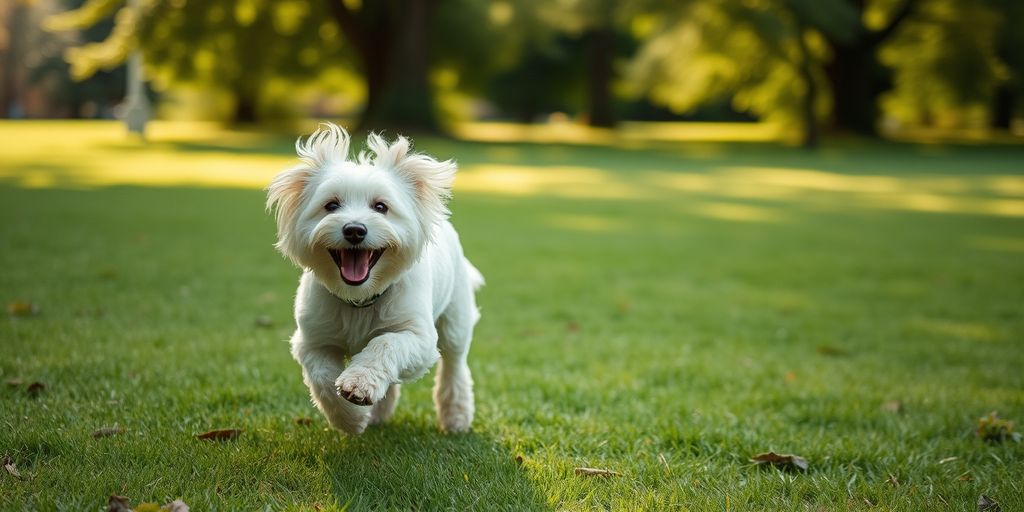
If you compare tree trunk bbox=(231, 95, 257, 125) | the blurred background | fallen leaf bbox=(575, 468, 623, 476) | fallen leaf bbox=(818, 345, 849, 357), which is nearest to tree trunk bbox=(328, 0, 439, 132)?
the blurred background

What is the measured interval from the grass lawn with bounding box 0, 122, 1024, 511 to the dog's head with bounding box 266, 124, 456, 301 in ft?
2.81

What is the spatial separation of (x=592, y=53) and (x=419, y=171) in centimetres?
5302

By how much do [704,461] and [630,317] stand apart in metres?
3.69

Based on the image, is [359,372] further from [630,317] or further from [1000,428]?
[630,317]

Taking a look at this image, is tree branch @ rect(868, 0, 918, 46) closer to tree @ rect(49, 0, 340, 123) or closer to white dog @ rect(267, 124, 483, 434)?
tree @ rect(49, 0, 340, 123)

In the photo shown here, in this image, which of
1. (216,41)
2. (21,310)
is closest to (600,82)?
(216,41)

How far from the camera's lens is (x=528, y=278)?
9.48 meters

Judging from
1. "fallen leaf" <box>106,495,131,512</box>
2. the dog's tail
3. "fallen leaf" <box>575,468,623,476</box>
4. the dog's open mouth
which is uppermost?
the dog's open mouth

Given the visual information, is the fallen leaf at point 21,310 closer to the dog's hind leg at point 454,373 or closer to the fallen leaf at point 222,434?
the fallen leaf at point 222,434

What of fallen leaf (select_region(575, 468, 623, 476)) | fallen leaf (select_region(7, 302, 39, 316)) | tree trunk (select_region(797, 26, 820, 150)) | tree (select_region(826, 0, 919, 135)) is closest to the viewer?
fallen leaf (select_region(575, 468, 623, 476))

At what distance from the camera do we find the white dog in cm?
366

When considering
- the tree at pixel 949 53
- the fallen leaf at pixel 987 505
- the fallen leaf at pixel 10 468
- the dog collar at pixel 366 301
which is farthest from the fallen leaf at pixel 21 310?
the tree at pixel 949 53

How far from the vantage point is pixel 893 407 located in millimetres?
5160

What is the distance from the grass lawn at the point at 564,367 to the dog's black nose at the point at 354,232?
3.26ft
